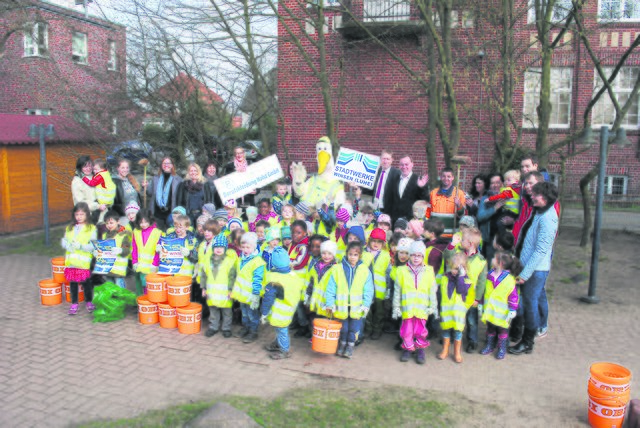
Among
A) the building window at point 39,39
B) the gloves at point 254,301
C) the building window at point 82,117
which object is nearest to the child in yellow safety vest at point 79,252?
the gloves at point 254,301

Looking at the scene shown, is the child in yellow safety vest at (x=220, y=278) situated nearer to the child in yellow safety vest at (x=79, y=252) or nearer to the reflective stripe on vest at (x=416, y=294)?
the child in yellow safety vest at (x=79, y=252)

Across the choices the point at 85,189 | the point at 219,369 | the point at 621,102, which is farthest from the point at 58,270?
the point at 621,102

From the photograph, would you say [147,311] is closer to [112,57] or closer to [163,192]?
[163,192]

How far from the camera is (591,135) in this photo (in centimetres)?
805

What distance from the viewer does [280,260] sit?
19.9ft

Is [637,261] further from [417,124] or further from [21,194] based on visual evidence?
[21,194]

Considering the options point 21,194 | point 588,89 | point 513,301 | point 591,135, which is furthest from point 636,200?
point 21,194

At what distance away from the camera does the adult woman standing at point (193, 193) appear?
818cm

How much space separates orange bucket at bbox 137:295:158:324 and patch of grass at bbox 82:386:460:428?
2391 mm

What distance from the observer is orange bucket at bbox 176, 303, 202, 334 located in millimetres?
6855

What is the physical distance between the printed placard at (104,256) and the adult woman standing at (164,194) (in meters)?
0.90

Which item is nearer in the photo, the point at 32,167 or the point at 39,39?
the point at 32,167

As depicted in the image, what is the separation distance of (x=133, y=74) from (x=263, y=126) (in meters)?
2.72

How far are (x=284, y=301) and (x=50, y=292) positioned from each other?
4.00 m
